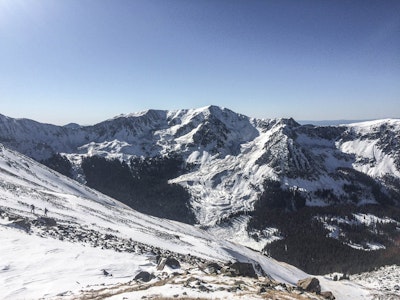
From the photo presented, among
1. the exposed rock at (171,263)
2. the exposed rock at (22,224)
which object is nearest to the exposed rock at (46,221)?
the exposed rock at (22,224)

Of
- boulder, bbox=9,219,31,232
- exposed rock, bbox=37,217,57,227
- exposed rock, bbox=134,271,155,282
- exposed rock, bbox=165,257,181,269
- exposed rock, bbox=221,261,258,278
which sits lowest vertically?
exposed rock, bbox=221,261,258,278

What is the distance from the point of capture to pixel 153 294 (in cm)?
2177

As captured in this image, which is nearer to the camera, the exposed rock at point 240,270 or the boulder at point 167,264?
the exposed rock at point 240,270

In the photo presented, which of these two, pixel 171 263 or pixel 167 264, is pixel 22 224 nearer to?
pixel 167 264

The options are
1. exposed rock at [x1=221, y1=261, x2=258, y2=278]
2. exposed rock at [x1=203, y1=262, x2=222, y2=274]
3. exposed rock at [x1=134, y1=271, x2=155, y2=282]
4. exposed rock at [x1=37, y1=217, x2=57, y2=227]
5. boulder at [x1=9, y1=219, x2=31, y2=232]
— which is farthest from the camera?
exposed rock at [x1=37, y1=217, x2=57, y2=227]

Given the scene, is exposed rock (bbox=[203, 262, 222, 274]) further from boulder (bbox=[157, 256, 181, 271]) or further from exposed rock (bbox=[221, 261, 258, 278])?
boulder (bbox=[157, 256, 181, 271])

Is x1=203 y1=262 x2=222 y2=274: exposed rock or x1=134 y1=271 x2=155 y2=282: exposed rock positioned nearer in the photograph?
x1=134 y1=271 x2=155 y2=282: exposed rock

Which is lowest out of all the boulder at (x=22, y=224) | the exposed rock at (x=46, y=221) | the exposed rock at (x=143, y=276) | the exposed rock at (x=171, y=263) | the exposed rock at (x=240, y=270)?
the exposed rock at (x=240, y=270)

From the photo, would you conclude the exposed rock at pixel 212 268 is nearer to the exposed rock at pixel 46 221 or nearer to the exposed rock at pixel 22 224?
the exposed rock at pixel 22 224

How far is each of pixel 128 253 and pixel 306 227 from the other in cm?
17928

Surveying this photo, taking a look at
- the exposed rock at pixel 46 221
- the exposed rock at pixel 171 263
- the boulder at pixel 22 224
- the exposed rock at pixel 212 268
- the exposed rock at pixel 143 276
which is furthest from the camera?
the exposed rock at pixel 46 221

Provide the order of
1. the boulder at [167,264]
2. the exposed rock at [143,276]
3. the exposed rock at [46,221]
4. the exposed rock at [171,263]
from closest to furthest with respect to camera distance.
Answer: the exposed rock at [143,276]
the boulder at [167,264]
the exposed rock at [171,263]
the exposed rock at [46,221]

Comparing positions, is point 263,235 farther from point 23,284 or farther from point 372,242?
point 23,284

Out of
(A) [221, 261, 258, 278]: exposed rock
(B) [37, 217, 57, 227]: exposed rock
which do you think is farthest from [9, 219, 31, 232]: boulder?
(A) [221, 261, 258, 278]: exposed rock
